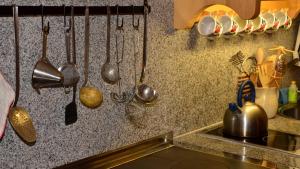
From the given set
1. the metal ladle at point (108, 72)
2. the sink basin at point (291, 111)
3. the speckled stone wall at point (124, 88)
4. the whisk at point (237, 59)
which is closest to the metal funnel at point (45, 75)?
the speckled stone wall at point (124, 88)

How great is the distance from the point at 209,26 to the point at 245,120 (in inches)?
14.7

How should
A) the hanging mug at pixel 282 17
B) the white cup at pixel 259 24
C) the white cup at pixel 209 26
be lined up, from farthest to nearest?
the hanging mug at pixel 282 17, the white cup at pixel 259 24, the white cup at pixel 209 26

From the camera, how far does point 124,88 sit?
58.6 inches

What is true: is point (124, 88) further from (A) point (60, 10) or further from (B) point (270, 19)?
(B) point (270, 19)

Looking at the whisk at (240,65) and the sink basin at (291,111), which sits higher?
the whisk at (240,65)

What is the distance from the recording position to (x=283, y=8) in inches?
80.4

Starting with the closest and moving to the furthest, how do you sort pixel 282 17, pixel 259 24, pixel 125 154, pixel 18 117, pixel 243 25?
pixel 18 117
pixel 125 154
pixel 243 25
pixel 259 24
pixel 282 17

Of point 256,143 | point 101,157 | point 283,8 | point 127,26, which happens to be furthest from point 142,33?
point 283,8

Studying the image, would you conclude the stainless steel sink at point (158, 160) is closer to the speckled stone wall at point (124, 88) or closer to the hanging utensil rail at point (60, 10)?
the speckled stone wall at point (124, 88)

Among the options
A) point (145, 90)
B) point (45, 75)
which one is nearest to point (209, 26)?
point (145, 90)

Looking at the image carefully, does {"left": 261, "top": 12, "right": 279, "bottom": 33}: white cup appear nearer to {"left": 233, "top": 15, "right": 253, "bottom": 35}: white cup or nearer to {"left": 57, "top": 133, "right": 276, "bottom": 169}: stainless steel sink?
{"left": 233, "top": 15, "right": 253, "bottom": 35}: white cup

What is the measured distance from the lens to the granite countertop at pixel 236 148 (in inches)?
59.6

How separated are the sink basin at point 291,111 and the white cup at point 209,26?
720 millimetres

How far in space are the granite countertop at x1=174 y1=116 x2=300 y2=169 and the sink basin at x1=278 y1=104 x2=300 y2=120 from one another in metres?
0.32
